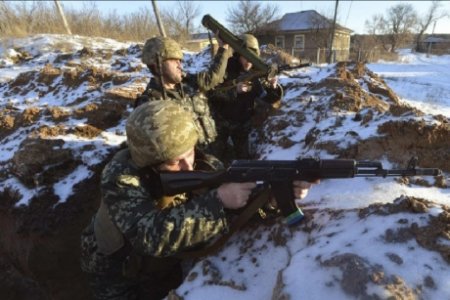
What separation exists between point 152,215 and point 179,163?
389 mm

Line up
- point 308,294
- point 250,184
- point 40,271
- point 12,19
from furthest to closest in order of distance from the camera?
point 12,19, point 40,271, point 250,184, point 308,294

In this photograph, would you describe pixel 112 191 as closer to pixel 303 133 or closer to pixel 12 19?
pixel 303 133

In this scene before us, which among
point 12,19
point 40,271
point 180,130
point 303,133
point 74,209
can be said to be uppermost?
point 12,19

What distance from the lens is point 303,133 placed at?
435cm

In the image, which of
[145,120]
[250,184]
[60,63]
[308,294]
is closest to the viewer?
[308,294]

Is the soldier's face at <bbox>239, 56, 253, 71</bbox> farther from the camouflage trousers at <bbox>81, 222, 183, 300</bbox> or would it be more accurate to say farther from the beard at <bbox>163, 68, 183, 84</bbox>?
the camouflage trousers at <bbox>81, 222, 183, 300</bbox>

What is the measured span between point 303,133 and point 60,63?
767 centimetres

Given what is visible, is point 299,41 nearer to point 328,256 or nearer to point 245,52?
point 245,52

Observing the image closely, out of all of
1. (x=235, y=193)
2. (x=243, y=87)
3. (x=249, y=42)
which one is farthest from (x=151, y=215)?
(x=249, y=42)

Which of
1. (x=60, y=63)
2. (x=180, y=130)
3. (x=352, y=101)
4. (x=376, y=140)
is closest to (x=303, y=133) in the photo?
(x=352, y=101)

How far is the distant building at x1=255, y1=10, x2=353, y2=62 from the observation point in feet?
123

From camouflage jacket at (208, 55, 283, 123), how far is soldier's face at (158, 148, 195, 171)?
232 cm

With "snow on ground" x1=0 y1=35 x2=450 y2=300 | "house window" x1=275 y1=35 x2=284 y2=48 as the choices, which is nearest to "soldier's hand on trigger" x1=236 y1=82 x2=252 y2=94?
"snow on ground" x1=0 y1=35 x2=450 y2=300

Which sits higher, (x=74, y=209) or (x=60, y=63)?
(x=60, y=63)
